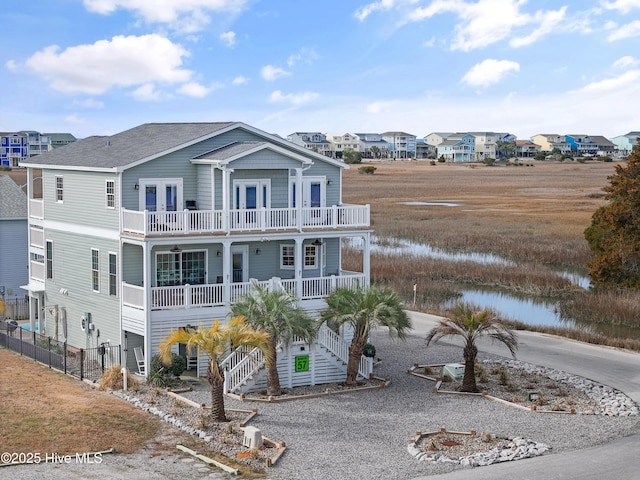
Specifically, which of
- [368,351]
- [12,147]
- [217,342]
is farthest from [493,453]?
[12,147]

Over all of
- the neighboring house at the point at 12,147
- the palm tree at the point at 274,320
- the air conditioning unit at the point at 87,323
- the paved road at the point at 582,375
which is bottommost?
the paved road at the point at 582,375

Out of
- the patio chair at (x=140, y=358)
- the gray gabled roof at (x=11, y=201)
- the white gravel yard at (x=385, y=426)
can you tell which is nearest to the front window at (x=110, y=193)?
the patio chair at (x=140, y=358)

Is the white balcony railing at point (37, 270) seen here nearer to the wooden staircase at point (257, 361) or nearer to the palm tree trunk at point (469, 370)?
the wooden staircase at point (257, 361)

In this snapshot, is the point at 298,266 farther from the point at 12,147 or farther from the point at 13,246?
the point at 12,147

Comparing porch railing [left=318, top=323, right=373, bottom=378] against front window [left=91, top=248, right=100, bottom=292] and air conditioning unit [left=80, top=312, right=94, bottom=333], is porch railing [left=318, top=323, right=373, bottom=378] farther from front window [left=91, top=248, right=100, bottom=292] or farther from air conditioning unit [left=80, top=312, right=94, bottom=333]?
air conditioning unit [left=80, top=312, right=94, bottom=333]

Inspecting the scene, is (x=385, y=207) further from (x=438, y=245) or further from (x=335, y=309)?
(x=335, y=309)

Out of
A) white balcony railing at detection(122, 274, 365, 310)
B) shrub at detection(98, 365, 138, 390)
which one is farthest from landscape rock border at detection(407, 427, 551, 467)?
shrub at detection(98, 365, 138, 390)
